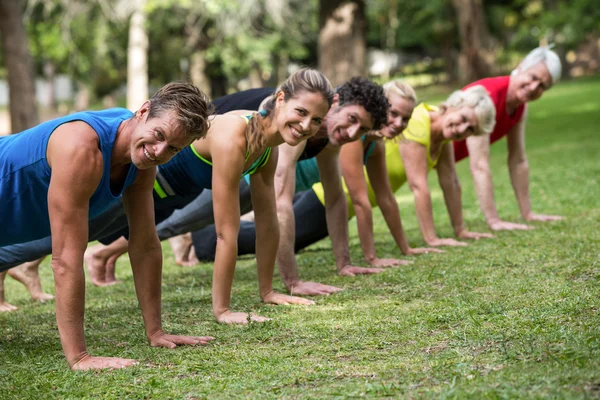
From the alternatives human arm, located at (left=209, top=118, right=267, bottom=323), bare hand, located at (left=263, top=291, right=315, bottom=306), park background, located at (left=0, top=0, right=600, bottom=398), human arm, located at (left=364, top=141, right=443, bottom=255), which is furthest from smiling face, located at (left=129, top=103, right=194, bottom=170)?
human arm, located at (left=364, top=141, right=443, bottom=255)

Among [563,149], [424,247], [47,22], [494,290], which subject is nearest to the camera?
[494,290]

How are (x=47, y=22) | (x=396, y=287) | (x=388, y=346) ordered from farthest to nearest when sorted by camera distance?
Answer: (x=47, y=22)
(x=396, y=287)
(x=388, y=346)

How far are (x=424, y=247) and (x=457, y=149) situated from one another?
153cm

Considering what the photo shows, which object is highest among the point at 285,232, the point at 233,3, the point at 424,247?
the point at 233,3

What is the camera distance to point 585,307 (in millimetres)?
4219

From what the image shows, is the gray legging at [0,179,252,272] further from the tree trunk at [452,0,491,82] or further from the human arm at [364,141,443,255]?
the tree trunk at [452,0,491,82]

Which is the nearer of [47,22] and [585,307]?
[585,307]

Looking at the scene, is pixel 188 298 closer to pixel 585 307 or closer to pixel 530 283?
pixel 530 283

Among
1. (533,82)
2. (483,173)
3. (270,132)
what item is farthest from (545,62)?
(270,132)

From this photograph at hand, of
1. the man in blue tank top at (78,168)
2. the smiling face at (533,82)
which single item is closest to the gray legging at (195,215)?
the man in blue tank top at (78,168)

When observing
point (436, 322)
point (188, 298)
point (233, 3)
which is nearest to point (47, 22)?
point (233, 3)

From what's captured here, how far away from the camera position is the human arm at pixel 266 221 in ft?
16.6

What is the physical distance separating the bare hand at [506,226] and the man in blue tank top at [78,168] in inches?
174

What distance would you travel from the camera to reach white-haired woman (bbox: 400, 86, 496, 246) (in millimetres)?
6840
